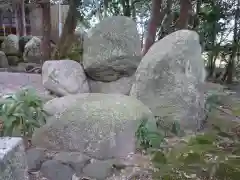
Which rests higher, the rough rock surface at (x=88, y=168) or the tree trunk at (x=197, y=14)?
the tree trunk at (x=197, y=14)

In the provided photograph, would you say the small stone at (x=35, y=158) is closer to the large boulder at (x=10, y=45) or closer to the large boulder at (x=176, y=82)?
the large boulder at (x=176, y=82)

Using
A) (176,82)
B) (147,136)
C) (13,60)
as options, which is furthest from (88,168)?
(13,60)

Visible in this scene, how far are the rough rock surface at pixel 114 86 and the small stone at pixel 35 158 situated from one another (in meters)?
1.35

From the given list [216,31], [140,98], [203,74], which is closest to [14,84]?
[140,98]

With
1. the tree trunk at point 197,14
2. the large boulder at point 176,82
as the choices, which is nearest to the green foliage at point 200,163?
the large boulder at point 176,82

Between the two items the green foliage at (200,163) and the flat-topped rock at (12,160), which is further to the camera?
the flat-topped rock at (12,160)

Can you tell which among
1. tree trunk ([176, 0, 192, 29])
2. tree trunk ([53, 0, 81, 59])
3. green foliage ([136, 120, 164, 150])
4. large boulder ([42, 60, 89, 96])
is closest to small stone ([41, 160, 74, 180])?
green foliage ([136, 120, 164, 150])

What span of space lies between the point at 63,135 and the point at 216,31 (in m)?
4.36

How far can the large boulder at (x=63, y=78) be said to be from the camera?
3177 mm

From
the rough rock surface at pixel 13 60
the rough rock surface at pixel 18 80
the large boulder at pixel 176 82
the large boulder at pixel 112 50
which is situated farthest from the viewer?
the rough rock surface at pixel 13 60

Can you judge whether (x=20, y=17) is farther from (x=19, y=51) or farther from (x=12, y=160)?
(x=12, y=160)

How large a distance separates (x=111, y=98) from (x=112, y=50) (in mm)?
898

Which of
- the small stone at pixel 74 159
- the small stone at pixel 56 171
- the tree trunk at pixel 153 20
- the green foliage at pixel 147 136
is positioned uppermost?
the tree trunk at pixel 153 20

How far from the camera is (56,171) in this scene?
81.7 inches
